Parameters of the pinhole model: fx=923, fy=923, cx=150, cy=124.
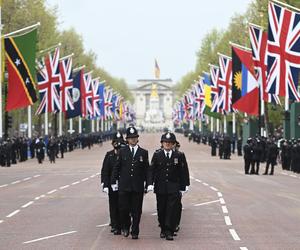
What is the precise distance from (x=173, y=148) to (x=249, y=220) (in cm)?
358

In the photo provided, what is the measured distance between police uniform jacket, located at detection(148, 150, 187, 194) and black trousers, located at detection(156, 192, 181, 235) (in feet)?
0.36

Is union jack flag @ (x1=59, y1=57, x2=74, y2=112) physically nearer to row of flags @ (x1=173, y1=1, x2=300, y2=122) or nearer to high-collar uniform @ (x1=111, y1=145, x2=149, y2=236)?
row of flags @ (x1=173, y1=1, x2=300, y2=122)

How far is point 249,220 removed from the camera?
18.5 metres

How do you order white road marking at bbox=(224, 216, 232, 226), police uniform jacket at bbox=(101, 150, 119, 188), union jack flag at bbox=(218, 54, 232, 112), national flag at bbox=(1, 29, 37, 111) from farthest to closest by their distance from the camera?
union jack flag at bbox=(218, 54, 232, 112) < national flag at bbox=(1, 29, 37, 111) < white road marking at bbox=(224, 216, 232, 226) < police uniform jacket at bbox=(101, 150, 119, 188)

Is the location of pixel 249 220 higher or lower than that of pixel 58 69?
lower

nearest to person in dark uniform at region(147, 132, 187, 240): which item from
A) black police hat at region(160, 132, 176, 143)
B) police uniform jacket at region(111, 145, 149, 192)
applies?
black police hat at region(160, 132, 176, 143)

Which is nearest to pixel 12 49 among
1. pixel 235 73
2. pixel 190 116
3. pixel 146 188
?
pixel 235 73

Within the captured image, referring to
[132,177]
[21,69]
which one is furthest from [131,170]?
[21,69]

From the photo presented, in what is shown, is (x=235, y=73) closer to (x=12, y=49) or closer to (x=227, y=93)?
(x=227, y=93)

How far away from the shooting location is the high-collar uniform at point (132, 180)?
15.3 meters

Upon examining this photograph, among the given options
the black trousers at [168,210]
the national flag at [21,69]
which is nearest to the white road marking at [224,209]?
the black trousers at [168,210]

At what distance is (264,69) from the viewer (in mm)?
45312

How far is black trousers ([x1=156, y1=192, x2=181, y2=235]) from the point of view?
50.1 feet

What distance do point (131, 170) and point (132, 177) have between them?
0.12m
